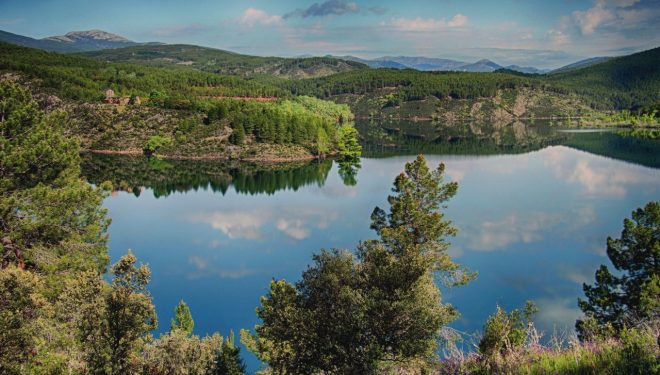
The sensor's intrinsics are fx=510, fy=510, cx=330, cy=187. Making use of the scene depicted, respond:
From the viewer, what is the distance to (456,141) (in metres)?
154

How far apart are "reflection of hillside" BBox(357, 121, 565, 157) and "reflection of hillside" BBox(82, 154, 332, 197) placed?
3183 cm

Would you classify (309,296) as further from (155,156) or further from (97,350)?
(155,156)

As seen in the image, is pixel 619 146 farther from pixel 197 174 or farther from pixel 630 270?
pixel 630 270

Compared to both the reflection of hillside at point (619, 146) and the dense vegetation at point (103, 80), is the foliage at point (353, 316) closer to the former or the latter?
the reflection of hillside at point (619, 146)

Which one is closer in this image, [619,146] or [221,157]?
[221,157]

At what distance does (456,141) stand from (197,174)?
8639 centimetres

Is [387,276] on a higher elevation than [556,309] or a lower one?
higher

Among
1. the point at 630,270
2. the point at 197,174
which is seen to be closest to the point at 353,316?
the point at 630,270

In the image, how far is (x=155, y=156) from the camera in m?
114

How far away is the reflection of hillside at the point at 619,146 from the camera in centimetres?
11009

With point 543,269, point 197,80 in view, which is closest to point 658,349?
point 543,269

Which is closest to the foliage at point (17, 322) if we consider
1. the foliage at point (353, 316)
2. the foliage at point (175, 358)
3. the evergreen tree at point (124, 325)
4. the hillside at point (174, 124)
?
the evergreen tree at point (124, 325)

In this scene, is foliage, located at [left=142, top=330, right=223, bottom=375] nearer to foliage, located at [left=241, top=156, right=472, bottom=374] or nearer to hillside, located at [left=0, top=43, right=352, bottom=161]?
foliage, located at [left=241, top=156, right=472, bottom=374]

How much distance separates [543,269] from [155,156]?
92257mm
